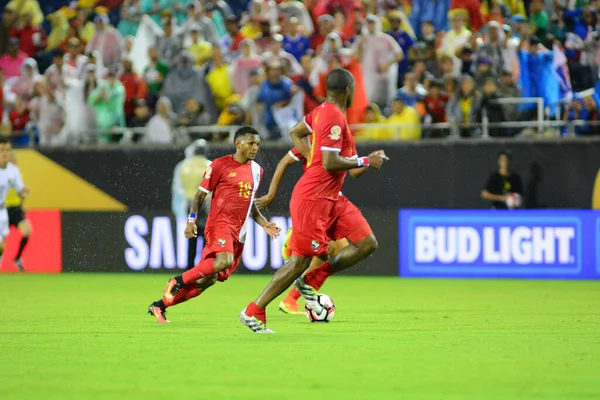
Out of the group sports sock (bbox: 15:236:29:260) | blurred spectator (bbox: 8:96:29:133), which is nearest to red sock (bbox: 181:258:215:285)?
sports sock (bbox: 15:236:29:260)

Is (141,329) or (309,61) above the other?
(309,61)

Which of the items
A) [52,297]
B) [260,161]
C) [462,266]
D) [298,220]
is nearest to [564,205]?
[462,266]

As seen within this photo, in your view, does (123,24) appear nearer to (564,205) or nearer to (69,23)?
(69,23)

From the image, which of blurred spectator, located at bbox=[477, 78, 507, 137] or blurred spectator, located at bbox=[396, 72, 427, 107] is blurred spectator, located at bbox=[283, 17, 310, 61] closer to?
blurred spectator, located at bbox=[396, 72, 427, 107]

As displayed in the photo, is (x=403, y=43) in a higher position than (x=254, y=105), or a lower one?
higher

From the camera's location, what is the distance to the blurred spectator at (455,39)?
19734mm

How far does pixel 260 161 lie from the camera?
2059cm

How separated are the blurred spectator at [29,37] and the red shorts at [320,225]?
1527 centimetres

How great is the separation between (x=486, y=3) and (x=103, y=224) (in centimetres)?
781

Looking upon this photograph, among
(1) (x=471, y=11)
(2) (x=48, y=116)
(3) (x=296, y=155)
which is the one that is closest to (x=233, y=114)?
(2) (x=48, y=116)

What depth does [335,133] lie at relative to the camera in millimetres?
10000

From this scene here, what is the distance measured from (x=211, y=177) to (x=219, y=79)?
33.6ft

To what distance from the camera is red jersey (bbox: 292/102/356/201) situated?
1006 cm

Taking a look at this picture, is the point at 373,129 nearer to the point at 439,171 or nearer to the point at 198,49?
the point at 439,171
